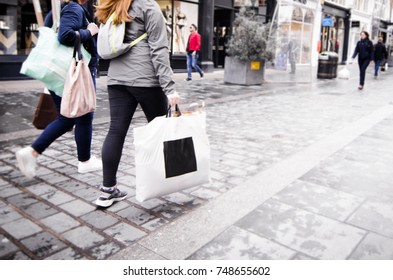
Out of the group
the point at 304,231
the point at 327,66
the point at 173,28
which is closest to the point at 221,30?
the point at 173,28

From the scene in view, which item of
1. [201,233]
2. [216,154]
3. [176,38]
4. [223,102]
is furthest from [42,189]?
[176,38]

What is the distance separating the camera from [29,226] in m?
2.81

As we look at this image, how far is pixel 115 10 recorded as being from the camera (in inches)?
111

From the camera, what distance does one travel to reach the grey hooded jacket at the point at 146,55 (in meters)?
2.79

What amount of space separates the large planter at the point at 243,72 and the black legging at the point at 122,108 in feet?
32.7

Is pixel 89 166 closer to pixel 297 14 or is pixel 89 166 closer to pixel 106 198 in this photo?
pixel 106 198

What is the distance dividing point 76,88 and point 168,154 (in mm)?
1020

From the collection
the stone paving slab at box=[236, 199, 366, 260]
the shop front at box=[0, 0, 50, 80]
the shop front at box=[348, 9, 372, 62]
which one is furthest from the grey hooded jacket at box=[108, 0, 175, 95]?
the shop front at box=[348, 9, 372, 62]

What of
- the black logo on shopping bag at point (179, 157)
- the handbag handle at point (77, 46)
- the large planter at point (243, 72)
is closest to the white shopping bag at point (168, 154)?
the black logo on shopping bag at point (179, 157)

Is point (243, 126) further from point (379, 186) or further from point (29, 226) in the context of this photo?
point (29, 226)

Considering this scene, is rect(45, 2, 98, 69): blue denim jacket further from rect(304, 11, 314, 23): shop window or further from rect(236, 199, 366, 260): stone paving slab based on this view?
rect(304, 11, 314, 23): shop window

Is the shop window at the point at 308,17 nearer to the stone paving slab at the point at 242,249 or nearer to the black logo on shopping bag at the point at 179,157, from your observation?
the black logo on shopping bag at the point at 179,157

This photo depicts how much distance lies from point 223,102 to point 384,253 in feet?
21.8

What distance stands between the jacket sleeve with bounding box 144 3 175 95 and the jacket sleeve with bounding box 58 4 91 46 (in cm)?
80
